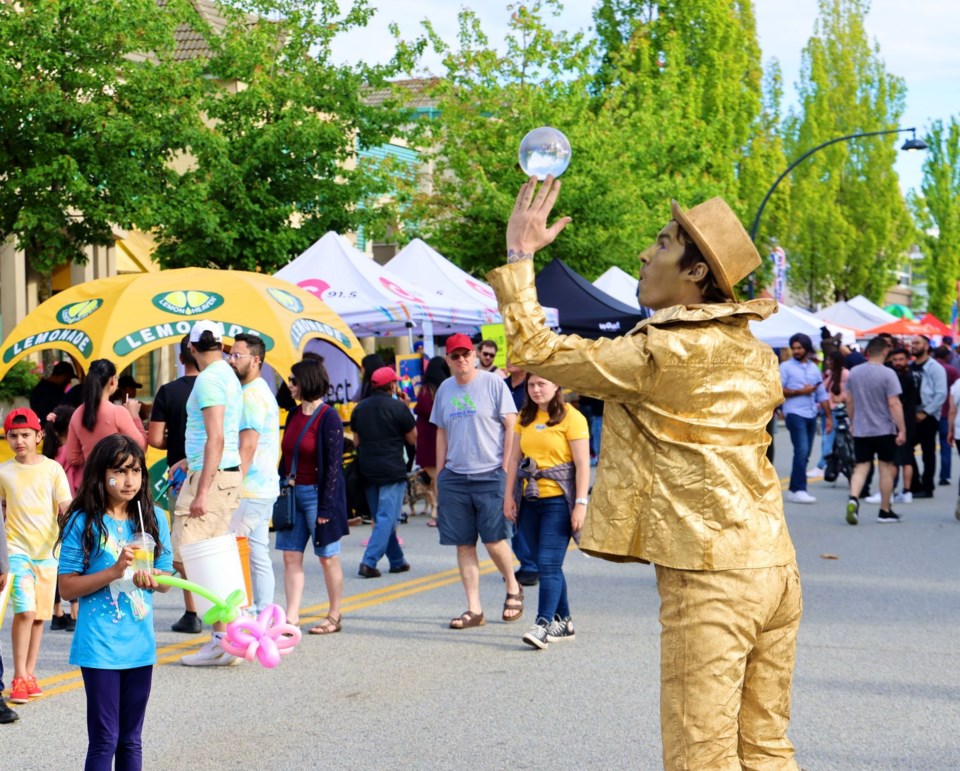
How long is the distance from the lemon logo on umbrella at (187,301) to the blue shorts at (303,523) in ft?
14.9

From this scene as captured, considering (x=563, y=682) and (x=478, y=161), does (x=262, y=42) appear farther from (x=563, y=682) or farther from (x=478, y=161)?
(x=563, y=682)

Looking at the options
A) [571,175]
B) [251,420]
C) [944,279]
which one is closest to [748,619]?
[251,420]

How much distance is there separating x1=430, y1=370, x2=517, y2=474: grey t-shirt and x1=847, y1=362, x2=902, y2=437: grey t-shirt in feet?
22.1

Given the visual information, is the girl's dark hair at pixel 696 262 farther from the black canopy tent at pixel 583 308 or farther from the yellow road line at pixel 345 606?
the black canopy tent at pixel 583 308

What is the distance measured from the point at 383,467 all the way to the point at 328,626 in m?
2.70

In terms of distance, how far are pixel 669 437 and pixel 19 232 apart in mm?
17744

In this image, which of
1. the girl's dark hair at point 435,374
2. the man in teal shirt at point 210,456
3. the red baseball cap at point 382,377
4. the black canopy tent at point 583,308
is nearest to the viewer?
the man in teal shirt at point 210,456

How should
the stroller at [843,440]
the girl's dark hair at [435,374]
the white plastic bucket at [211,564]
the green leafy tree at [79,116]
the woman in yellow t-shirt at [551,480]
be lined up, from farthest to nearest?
the green leafy tree at [79,116], the stroller at [843,440], the girl's dark hair at [435,374], the woman in yellow t-shirt at [551,480], the white plastic bucket at [211,564]

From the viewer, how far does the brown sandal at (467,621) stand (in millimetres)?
8859

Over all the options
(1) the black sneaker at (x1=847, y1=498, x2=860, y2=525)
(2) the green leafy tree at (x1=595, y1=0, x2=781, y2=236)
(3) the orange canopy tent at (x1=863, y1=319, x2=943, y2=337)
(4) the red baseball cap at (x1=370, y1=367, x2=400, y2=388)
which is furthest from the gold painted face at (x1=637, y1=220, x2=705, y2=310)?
(3) the orange canopy tent at (x1=863, y1=319, x2=943, y2=337)

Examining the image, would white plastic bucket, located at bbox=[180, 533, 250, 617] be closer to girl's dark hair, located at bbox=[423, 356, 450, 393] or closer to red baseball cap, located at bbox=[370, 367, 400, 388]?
red baseball cap, located at bbox=[370, 367, 400, 388]

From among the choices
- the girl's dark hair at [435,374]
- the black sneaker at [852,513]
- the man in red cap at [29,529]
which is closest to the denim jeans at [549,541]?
the man in red cap at [29,529]

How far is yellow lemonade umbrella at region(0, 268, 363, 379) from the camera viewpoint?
1253 cm

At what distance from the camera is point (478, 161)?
31.8m
